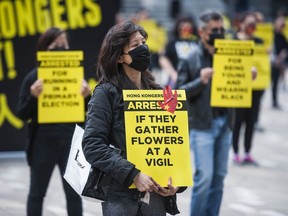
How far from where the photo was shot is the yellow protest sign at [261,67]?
9882 millimetres

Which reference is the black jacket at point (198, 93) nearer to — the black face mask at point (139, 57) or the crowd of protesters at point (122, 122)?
the crowd of protesters at point (122, 122)

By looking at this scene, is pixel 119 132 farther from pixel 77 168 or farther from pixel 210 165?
pixel 210 165

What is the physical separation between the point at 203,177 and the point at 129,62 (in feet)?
6.41

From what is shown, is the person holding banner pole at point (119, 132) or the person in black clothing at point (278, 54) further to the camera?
the person in black clothing at point (278, 54)

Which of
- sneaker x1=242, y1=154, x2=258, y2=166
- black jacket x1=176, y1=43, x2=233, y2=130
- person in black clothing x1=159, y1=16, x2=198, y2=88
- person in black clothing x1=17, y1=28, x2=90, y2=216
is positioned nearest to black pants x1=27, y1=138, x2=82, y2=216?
person in black clothing x1=17, y1=28, x2=90, y2=216

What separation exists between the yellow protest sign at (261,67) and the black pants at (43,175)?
4854mm

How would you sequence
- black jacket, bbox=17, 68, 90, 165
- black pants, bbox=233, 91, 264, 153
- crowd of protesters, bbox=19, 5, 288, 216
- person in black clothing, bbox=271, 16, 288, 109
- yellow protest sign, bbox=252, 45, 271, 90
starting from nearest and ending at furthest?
crowd of protesters, bbox=19, 5, 288, 216 < black jacket, bbox=17, 68, 90, 165 < black pants, bbox=233, 91, 264, 153 < yellow protest sign, bbox=252, 45, 271, 90 < person in black clothing, bbox=271, 16, 288, 109

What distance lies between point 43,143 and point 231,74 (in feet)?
5.58

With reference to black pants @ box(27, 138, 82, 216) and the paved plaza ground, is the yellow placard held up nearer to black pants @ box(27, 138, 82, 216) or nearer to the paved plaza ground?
black pants @ box(27, 138, 82, 216)

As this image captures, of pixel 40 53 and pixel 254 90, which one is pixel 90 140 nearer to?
pixel 40 53

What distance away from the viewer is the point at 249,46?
605 cm

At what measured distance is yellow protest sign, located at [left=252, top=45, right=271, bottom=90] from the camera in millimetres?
9882

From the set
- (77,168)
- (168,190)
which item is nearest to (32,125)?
(77,168)

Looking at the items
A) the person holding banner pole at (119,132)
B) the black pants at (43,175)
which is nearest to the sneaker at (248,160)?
the black pants at (43,175)
